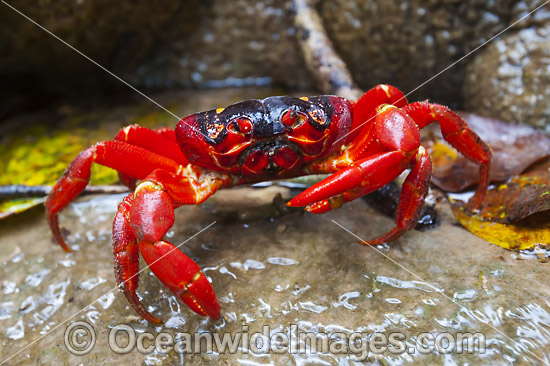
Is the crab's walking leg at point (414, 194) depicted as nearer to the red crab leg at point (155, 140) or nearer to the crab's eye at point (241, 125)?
the crab's eye at point (241, 125)

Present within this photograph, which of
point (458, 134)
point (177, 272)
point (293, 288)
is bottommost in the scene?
point (293, 288)

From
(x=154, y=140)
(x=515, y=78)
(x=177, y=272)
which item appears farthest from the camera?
(x=515, y=78)

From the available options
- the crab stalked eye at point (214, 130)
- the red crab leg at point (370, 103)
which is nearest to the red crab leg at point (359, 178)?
the red crab leg at point (370, 103)

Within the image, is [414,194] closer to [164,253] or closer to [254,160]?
[254,160]

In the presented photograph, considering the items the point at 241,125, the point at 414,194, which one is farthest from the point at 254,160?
the point at 414,194

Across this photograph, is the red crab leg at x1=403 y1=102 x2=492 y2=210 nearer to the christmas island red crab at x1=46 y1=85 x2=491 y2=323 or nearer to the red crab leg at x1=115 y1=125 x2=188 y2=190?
the christmas island red crab at x1=46 y1=85 x2=491 y2=323

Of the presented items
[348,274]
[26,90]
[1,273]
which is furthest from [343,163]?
[26,90]

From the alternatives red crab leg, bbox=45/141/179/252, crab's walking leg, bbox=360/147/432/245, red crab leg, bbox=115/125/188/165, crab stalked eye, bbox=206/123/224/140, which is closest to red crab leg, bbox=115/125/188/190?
red crab leg, bbox=115/125/188/165
